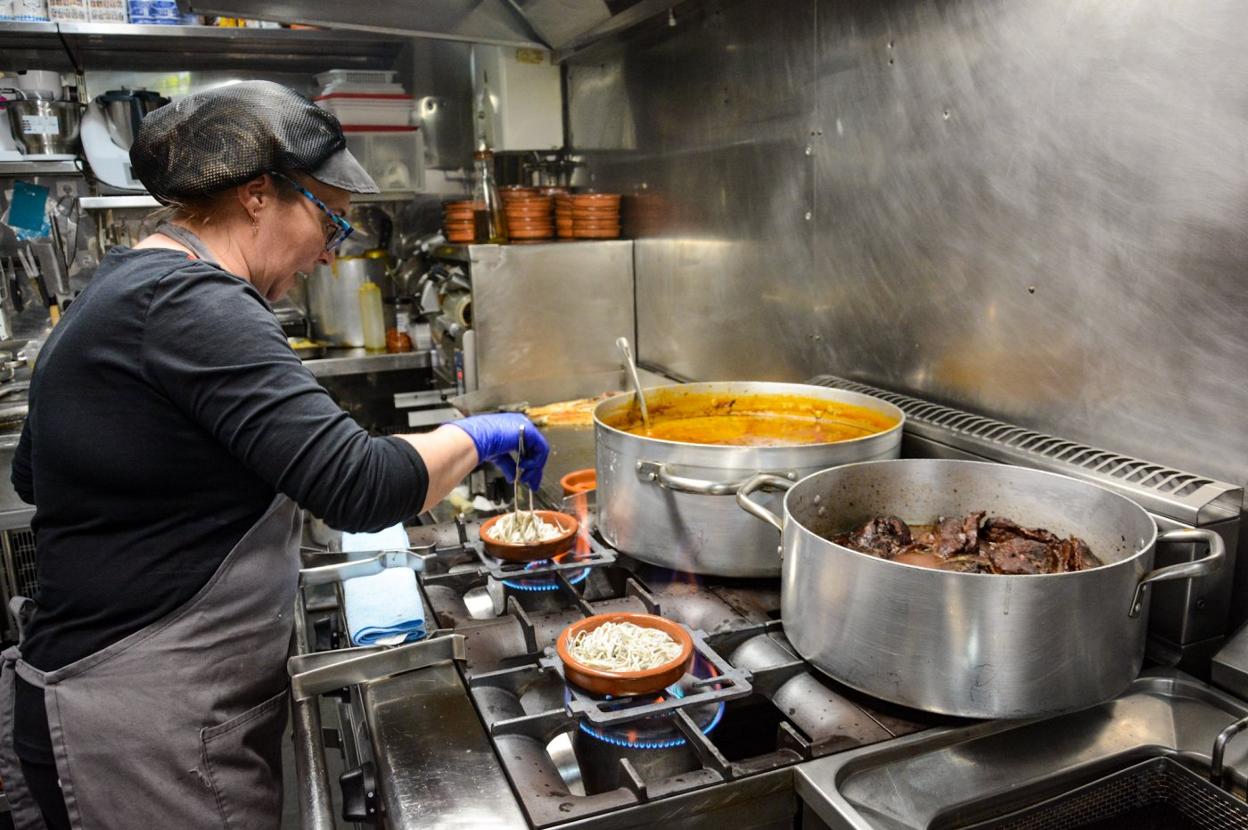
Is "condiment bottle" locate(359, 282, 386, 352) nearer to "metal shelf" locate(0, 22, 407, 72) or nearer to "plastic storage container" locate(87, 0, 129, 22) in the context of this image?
"metal shelf" locate(0, 22, 407, 72)

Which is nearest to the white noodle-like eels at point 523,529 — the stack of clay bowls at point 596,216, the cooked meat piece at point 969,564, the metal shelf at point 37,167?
the cooked meat piece at point 969,564

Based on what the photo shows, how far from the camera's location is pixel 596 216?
335 centimetres

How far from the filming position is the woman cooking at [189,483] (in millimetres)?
1125

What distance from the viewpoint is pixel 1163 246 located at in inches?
54.2

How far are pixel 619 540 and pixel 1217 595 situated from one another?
0.90 metres

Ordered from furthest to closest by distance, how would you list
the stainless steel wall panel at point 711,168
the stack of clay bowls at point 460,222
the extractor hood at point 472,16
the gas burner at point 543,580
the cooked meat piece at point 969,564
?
the stack of clay bowls at point 460,222, the extractor hood at point 472,16, the stainless steel wall panel at point 711,168, the gas burner at point 543,580, the cooked meat piece at point 969,564

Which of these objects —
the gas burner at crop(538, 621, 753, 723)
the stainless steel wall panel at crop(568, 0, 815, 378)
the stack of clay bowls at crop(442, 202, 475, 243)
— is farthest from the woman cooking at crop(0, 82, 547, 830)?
the stack of clay bowls at crop(442, 202, 475, 243)

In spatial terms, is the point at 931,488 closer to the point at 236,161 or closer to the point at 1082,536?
the point at 1082,536

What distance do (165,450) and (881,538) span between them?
997 millimetres

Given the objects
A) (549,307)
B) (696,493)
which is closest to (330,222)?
(696,493)

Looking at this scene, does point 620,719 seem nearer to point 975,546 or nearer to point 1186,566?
point 975,546

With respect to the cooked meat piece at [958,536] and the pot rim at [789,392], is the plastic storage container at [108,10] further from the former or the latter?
the cooked meat piece at [958,536]

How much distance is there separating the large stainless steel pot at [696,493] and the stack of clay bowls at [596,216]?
1888mm

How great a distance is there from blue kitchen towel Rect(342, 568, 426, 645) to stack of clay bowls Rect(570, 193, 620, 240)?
2087 millimetres
